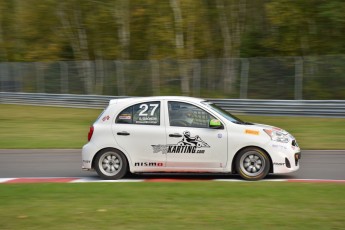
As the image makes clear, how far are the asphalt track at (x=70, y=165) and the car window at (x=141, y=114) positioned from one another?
3.55ft

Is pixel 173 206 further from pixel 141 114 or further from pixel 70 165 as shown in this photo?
pixel 70 165

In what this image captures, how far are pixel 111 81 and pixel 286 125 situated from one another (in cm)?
1419

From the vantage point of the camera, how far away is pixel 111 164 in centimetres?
1178

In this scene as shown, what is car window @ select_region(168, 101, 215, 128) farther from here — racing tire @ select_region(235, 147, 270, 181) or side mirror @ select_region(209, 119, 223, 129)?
racing tire @ select_region(235, 147, 270, 181)

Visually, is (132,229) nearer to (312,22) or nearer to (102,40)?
(312,22)

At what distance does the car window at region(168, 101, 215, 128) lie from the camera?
1145cm

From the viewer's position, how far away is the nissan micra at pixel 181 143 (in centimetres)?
1127

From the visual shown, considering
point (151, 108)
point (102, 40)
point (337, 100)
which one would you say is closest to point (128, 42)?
point (102, 40)

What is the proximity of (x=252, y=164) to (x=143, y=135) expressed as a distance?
1.96m

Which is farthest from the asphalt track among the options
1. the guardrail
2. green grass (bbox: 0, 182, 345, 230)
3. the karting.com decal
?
the guardrail

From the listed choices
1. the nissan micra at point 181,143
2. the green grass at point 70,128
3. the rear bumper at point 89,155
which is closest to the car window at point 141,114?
A: the nissan micra at point 181,143

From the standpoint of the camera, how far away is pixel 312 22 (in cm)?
3622

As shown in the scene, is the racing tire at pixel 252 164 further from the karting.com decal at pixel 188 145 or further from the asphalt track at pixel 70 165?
the karting.com decal at pixel 188 145

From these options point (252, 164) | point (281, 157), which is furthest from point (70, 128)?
point (281, 157)
